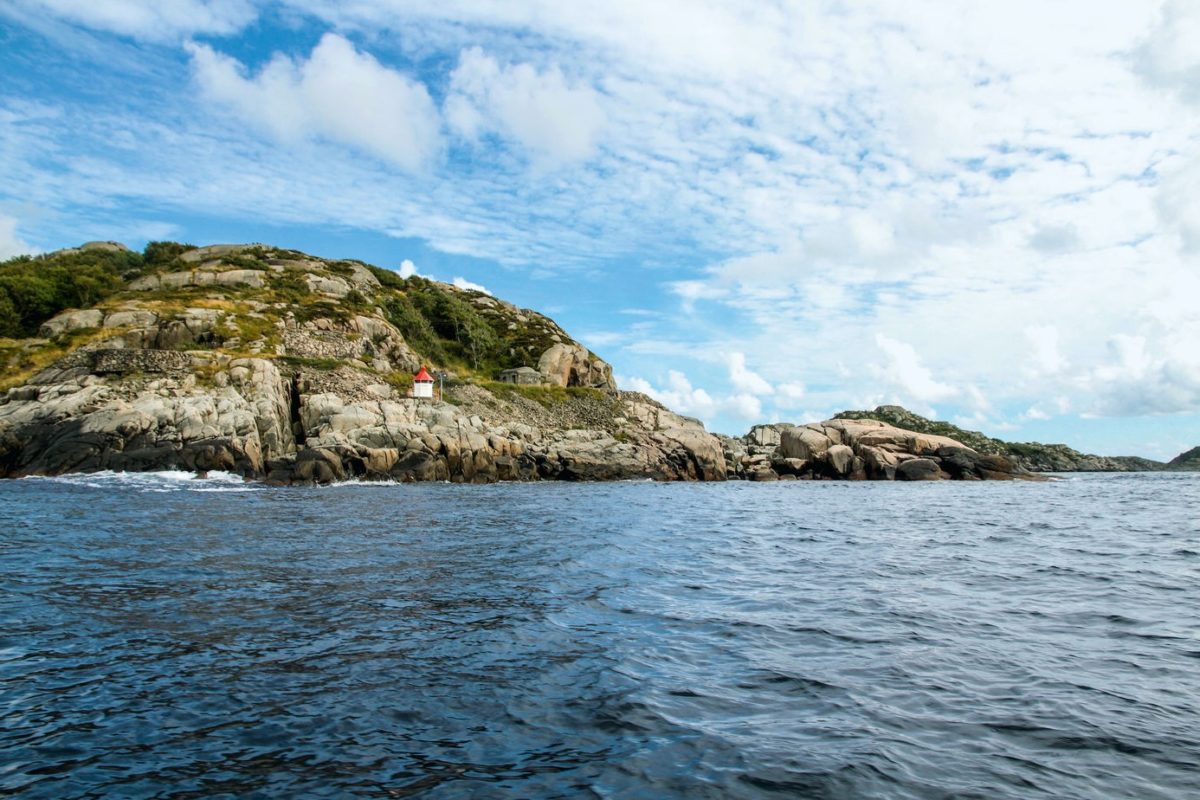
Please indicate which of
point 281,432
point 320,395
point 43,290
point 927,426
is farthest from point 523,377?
point 927,426

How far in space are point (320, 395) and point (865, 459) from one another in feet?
184

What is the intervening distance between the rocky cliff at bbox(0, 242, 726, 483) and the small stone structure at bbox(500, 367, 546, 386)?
230cm

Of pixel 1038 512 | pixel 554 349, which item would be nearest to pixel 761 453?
pixel 554 349

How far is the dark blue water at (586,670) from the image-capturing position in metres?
6.30

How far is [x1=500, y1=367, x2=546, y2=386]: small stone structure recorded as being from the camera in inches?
3597

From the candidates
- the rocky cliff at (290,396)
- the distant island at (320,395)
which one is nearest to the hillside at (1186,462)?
the distant island at (320,395)

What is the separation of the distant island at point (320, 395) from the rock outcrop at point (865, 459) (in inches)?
8.9

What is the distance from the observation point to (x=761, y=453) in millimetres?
87312

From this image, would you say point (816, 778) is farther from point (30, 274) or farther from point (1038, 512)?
point (30, 274)

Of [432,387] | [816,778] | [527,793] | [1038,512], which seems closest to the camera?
[527,793]

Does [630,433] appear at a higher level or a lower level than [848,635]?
higher

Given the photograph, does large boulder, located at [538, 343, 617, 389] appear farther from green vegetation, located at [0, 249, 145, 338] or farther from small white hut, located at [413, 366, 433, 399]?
green vegetation, located at [0, 249, 145, 338]

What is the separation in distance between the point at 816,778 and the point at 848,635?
528 centimetres

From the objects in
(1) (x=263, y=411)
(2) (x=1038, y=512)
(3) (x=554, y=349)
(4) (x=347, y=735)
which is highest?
(3) (x=554, y=349)
